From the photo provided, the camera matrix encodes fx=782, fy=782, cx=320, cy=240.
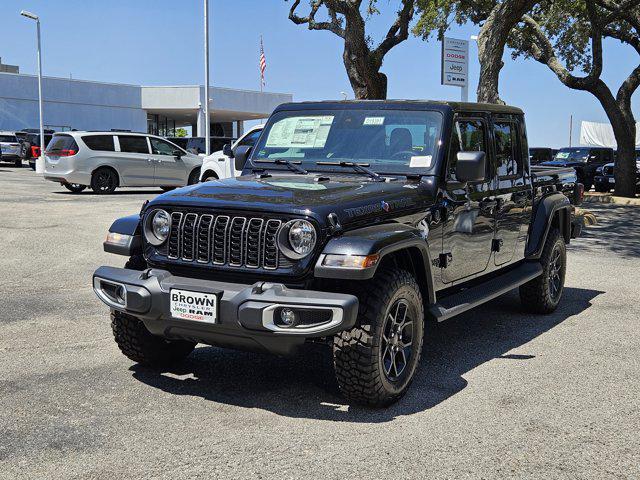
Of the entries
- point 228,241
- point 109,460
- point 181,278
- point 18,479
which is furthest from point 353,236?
point 18,479

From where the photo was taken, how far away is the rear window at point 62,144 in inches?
811

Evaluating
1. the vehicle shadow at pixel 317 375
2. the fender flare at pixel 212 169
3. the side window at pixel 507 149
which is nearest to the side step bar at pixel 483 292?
the vehicle shadow at pixel 317 375

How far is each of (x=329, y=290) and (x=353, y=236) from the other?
36 cm

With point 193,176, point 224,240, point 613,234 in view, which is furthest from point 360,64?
point 224,240

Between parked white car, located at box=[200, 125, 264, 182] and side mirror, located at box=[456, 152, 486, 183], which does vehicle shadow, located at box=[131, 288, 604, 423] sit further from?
parked white car, located at box=[200, 125, 264, 182]

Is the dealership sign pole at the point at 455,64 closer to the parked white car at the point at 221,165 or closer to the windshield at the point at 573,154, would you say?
the parked white car at the point at 221,165

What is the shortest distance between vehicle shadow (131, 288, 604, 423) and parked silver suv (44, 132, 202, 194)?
619 inches

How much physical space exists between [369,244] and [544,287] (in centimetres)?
352

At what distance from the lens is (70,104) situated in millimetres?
51688

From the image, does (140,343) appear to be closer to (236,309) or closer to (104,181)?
(236,309)

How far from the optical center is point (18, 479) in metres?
3.69

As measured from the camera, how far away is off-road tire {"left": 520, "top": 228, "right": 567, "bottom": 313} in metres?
7.33

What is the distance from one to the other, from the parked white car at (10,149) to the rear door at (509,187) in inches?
1345

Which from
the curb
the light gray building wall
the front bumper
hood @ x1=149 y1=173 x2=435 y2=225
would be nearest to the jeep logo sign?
the curb
